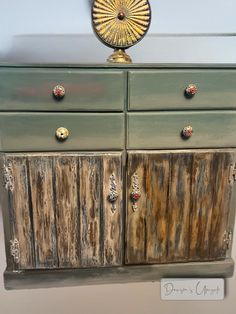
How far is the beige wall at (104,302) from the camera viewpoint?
4.02ft

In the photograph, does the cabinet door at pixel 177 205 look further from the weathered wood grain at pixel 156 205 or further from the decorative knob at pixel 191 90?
the decorative knob at pixel 191 90

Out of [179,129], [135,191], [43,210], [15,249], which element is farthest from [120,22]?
[15,249]

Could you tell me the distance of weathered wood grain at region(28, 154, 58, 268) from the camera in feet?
3.27

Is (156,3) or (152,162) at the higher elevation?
(156,3)

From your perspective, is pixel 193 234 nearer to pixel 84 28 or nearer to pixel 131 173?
pixel 131 173

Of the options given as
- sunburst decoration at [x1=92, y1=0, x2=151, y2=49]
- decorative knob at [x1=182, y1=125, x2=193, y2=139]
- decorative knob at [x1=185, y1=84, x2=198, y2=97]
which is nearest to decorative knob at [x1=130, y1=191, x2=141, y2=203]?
decorative knob at [x1=182, y1=125, x2=193, y2=139]

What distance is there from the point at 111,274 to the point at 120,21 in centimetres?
96

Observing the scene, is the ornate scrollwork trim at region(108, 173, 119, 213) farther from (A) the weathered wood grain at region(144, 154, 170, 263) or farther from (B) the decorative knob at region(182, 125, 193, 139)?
(B) the decorative knob at region(182, 125, 193, 139)

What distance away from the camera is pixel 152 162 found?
103cm

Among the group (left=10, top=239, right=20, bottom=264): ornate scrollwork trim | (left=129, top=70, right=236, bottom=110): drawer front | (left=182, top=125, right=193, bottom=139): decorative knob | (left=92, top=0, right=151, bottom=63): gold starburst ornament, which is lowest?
(left=10, top=239, right=20, bottom=264): ornate scrollwork trim

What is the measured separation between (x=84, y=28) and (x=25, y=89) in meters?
0.59

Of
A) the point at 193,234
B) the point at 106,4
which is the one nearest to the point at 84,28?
the point at 106,4

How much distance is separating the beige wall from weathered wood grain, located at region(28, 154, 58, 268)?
241mm

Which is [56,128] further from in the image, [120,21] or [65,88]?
[120,21]
